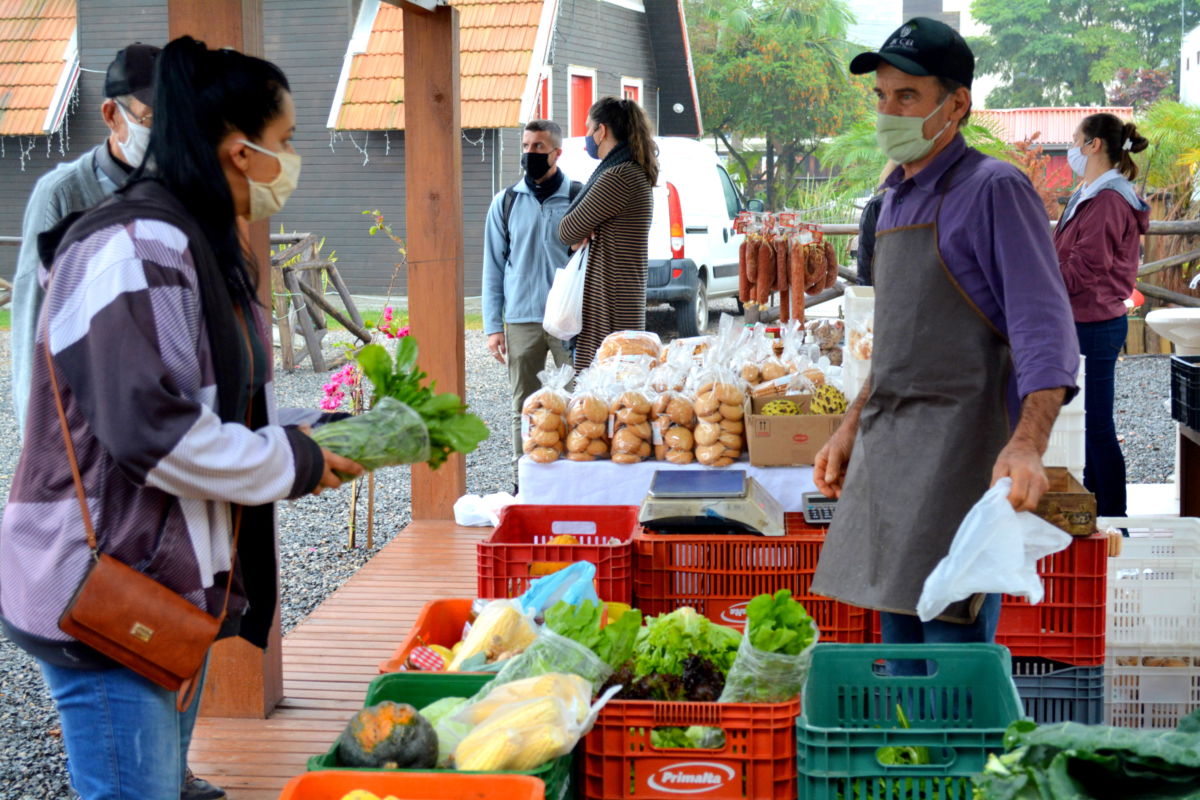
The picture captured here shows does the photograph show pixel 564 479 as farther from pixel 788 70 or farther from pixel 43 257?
pixel 788 70

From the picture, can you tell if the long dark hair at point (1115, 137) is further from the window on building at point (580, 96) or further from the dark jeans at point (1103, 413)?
the window on building at point (580, 96)

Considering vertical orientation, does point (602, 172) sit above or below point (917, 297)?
above

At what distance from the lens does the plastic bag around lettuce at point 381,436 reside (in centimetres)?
218

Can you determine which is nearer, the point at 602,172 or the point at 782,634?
the point at 782,634

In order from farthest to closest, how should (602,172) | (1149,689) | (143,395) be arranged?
(602,172)
(1149,689)
(143,395)

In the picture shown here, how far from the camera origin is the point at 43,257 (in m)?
2.03

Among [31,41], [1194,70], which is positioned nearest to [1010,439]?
[31,41]

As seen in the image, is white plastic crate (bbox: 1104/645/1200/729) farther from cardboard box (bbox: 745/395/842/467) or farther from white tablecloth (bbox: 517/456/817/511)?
white tablecloth (bbox: 517/456/817/511)

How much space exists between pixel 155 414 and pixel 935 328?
169cm

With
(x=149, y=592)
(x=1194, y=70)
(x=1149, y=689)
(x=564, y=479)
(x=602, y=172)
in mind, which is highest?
(x=1194, y=70)

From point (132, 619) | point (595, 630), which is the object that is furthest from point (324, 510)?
point (132, 619)

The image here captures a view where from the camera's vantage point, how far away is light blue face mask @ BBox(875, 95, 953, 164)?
9.38ft

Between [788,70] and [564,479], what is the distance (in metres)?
33.4

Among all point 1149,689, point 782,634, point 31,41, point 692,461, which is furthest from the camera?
point 31,41
